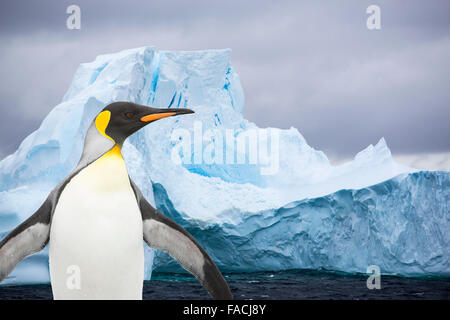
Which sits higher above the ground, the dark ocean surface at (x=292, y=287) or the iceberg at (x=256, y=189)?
the iceberg at (x=256, y=189)

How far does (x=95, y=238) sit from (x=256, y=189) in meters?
7.83

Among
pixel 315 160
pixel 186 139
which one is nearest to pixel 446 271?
pixel 315 160

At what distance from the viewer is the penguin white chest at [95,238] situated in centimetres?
197

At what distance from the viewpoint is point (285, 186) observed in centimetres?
1027

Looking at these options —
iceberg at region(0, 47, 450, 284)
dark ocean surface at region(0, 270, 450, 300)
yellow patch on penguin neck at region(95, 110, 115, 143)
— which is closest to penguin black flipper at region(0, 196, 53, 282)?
yellow patch on penguin neck at region(95, 110, 115, 143)

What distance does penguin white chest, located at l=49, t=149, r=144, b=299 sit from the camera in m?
1.97

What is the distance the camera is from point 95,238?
1.97 meters

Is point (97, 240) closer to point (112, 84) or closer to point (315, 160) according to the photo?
point (112, 84)

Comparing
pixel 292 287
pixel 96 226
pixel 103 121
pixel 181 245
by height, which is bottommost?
pixel 292 287

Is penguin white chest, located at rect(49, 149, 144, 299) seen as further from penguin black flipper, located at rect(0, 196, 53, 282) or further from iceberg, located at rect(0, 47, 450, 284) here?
iceberg, located at rect(0, 47, 450, 284)

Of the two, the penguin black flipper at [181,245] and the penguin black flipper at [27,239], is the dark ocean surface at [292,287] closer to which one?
the penguin black flipper at [27,239]

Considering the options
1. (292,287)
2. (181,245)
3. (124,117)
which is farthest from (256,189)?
(124,117)

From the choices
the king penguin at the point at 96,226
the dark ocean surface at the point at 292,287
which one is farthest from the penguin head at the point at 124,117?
the dark ocean surface at the point at 292,287

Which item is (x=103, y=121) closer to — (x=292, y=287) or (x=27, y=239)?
(x=27, y=239)
